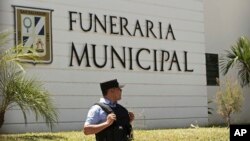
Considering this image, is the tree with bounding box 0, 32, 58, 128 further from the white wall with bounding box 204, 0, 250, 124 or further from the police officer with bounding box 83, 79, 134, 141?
the white wall with bounding box 204, 0, 250, 124

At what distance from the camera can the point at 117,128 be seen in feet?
19.0

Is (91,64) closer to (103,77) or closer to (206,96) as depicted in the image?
(103,77)

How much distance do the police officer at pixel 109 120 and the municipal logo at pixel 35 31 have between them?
7492mm

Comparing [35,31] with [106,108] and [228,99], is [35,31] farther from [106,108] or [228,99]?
[106,108]

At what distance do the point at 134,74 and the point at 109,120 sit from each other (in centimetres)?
1050

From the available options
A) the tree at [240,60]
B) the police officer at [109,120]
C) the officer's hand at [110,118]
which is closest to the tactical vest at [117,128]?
the police officer at [109,120]

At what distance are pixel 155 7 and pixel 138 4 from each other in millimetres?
693

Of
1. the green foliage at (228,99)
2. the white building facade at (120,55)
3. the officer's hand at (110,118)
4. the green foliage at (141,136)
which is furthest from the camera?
the green foliage at (228,99)

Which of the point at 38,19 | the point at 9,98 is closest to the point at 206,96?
the point at 38,19

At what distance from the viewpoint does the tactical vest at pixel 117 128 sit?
5766 mm

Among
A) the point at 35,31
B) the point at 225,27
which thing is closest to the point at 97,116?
the point at 35,31

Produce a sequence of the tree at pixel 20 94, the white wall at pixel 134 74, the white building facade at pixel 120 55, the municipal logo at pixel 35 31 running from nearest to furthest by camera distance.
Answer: the tree at pixel 20 94
the municipal logo at pixel 35 31
the white building facade at pixel 120 55
the white wall at pixel 134 74

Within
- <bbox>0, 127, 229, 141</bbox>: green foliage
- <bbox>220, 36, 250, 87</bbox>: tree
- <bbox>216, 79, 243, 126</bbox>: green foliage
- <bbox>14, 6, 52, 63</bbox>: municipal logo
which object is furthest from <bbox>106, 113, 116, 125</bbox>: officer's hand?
<bbox>220, 36, 250, 87</bbox>: tree

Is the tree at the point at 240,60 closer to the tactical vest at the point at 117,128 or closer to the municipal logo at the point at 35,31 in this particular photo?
the municipal logo at the point at 35,31
